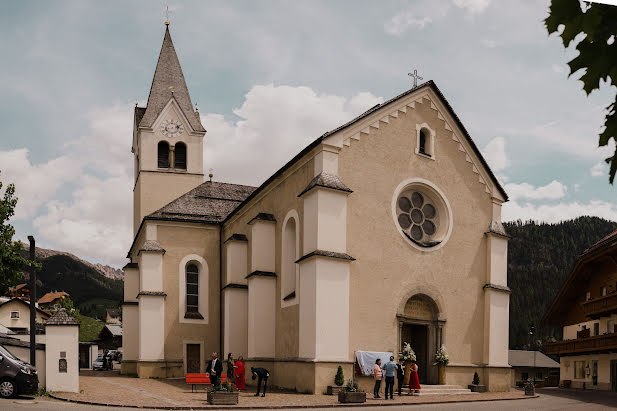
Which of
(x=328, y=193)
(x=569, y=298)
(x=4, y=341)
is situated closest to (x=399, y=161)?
(x=328, y=193)

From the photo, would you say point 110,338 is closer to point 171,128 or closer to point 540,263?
point 171,128

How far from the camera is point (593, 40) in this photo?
10.2ft

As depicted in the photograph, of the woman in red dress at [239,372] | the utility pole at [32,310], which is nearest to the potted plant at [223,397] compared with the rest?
the woman in red dress at [239,372]

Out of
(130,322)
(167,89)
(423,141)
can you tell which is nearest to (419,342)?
(423,141)

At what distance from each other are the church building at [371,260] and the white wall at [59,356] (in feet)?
26.1

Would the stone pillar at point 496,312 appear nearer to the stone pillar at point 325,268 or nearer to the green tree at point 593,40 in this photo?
the stone pillar at point 325,268

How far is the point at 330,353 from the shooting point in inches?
937

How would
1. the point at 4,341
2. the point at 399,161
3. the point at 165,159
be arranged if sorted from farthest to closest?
the point at 165,159
the point at 399,161
the point at 4,341

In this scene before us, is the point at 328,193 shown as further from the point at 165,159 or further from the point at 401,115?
the point at 165,159

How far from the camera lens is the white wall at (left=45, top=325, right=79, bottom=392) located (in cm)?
2202

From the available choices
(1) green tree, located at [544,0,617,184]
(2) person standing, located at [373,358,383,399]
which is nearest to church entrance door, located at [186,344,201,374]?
(2) person standing, located at [373,358,383,399]

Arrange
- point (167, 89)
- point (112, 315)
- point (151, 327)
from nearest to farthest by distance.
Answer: point (151, 327), point (167, 89), point (112, 315)

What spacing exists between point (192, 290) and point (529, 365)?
167 feet

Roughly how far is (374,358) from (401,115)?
10.00 meters
